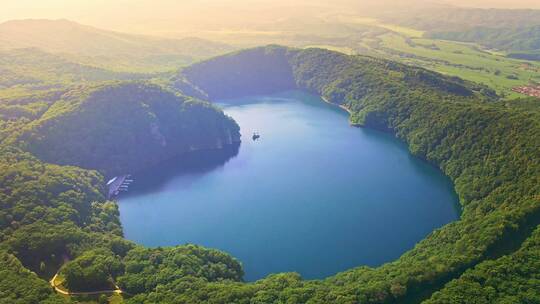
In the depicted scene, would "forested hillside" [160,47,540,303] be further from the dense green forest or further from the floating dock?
the floating dock

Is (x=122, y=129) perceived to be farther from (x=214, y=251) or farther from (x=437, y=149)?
(x=437, y=149)

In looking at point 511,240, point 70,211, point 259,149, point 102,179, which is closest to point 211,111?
point 259,149

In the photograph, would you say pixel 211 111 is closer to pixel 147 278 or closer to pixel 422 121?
pixel 422 121

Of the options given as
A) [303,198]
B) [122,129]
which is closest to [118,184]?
[122,129]

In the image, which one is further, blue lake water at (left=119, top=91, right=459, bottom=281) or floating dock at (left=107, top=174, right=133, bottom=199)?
floating dock at (left=107, top=174, right=133, bottom=199)

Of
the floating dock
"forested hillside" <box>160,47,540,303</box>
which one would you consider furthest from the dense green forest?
the floating dock
